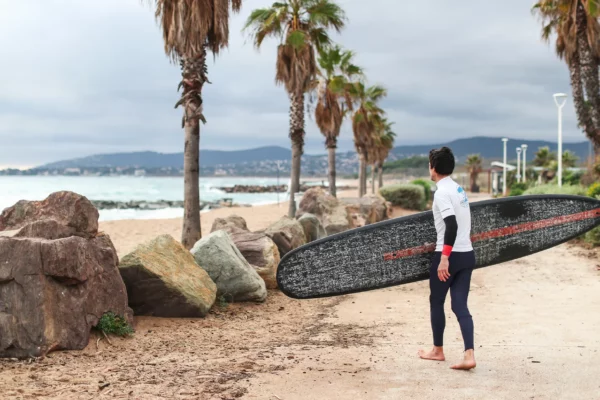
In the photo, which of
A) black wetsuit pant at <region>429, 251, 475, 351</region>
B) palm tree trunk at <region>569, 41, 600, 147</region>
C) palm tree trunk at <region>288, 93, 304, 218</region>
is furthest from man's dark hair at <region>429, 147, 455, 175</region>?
palm tree trunk at <region>569, 41, 600, 147</region>

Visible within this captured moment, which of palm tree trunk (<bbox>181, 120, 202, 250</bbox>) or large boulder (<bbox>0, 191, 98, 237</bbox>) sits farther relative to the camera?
palm tree trunk (<bbox>181, 120, 202, 250</bbox>)

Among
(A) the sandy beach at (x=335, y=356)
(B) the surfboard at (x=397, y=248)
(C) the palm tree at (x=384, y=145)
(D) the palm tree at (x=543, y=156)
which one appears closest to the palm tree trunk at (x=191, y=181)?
(A) the sandy beach at (x=335, y=356)

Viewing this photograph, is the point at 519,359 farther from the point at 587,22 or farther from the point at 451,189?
the point at 587,22

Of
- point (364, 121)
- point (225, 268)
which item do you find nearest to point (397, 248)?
point (225, 268)

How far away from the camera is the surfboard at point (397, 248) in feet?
18.3

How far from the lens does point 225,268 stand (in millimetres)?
8023

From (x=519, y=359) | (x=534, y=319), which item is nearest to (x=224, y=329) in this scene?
(x=519, y=359)

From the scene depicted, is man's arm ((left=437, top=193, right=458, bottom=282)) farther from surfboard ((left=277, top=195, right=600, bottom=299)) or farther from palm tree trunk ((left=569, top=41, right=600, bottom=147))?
palm tree trunk ((left=569, top=41, right=600, bottom=147))

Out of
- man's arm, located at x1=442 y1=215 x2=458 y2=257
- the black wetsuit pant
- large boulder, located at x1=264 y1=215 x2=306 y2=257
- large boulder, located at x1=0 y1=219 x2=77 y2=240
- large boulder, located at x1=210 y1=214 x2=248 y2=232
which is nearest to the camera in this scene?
man's arm, located at x1=442 y1=215 x2=458 y2=257

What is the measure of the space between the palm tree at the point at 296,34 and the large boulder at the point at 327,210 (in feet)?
5.85

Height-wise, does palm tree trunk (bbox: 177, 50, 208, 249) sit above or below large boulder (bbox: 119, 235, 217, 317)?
above

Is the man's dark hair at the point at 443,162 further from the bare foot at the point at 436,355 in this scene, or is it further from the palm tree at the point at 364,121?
the palm tree at the point at 364,121

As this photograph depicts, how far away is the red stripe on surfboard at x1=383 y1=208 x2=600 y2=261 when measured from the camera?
5.55 metres

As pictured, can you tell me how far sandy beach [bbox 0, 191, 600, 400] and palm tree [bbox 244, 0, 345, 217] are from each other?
1210 centimetres
